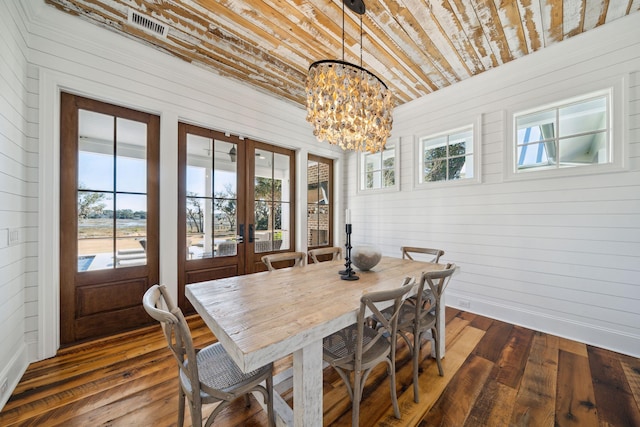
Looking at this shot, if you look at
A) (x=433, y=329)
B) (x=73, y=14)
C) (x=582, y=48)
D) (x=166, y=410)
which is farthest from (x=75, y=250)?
(x=582, y=48)

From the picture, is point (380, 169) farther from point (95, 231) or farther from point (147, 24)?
point (95, 231)

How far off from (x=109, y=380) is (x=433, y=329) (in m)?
2.51

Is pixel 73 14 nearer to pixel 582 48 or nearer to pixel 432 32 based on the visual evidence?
pixel 432 32

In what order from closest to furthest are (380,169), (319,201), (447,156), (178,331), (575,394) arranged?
(178,331) < (575,394) < (447,156) < (380,169) < (319,201)

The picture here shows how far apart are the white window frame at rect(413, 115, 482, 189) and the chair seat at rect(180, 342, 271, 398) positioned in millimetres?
3103

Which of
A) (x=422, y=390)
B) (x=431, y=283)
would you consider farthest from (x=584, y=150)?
(x=422, y=390)

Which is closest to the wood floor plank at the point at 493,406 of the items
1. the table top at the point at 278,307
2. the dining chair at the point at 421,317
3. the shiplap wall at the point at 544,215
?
the dining chair at the point at 421,317

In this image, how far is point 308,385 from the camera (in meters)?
1.11

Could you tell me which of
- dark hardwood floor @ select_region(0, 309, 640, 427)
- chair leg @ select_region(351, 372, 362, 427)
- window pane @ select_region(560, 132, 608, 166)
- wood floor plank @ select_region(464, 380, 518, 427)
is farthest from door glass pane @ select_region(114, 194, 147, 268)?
window pane @ select_region(560, 132, 608, 166)

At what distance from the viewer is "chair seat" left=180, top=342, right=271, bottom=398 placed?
114 centimetres

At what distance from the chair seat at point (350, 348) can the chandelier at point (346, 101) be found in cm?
150

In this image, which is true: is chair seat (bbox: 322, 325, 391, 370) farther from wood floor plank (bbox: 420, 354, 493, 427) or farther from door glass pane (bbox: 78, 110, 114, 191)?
door glass pane (bbox: 78, 110, 114, 191)

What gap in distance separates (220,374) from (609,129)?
3764 mm

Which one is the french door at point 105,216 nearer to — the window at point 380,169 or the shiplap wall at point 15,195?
the shiplap wall at point 15,195
